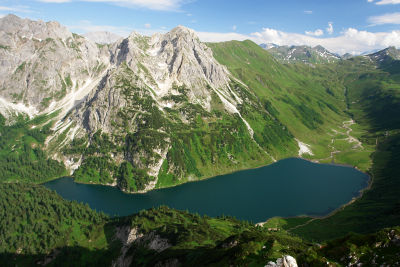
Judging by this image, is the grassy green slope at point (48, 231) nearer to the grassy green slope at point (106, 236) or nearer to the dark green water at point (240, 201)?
the grassy green slope at point (106, 236)

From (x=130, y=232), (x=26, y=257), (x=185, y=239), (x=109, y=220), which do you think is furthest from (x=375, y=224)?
(x=26, y=257)

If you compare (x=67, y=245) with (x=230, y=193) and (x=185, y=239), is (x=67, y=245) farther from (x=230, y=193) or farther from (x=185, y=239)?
(x=230, y=193)

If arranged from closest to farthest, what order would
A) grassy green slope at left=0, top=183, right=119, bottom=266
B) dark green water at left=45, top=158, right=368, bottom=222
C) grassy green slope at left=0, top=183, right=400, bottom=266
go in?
1. grassy green slope at left=0, top=183, right=400, bottom=266
2. grassy green slope at left=0, top=183, right=119, bottom=266
3. dark green water at left=45, top=158, right=368, bottom=222

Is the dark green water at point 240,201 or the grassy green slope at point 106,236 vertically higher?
the grassy green slope at point 106,236

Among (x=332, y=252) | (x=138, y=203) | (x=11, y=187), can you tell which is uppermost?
Answer: (x=332, y=252)

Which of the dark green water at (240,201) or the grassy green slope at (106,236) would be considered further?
the dark green water at (240,201)

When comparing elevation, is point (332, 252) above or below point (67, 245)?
above

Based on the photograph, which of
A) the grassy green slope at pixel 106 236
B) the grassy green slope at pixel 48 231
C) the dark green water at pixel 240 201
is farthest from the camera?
the dark green water at pixel 240 201

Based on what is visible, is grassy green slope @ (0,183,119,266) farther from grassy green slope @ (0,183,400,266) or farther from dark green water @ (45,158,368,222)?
dark green water @ (45,158,368,222)

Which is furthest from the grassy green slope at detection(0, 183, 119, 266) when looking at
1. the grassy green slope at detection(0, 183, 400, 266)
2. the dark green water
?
the dark green water

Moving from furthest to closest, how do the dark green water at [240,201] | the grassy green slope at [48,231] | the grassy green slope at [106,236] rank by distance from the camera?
the dark green water at [240,201], the grassy green slope at [48,231], the grassy green slope at [106,236]

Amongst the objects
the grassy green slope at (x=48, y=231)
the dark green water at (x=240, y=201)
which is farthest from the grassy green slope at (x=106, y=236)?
the dark green water at (x=240, y=201)
